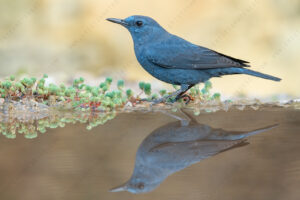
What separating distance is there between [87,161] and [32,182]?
0.53m

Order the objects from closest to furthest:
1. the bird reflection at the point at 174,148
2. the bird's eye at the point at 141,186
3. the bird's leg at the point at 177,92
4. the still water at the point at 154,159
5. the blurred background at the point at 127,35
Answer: the still water at the point at 154,159 < the bird's eye at the point at 141,186 < the bird reflection at the point at 174,148 < the bird's leg at the point at 177,92 < the blurred background at the point at 127,35

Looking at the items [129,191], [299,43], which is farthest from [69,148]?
[299,43]

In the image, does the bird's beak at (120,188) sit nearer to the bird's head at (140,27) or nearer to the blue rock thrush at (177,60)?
the blue rock thrush at (177,60)

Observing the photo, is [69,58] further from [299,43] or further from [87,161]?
[87,161]

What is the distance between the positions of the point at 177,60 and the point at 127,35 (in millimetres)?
4233

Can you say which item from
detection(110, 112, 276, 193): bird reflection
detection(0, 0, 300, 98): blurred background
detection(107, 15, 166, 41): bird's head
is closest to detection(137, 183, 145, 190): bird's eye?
detection(110, 112, 276, 193): bird reflection

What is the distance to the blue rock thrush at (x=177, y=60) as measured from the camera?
572 centimetres

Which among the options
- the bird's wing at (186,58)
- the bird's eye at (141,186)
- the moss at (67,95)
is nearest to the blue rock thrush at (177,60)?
the bird's wing at (186,58)

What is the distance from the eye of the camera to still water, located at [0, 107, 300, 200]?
102 inches

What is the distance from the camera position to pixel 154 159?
3.32 meters

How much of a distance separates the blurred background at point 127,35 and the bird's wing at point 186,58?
3175mm

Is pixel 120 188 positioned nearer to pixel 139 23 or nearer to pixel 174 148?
pixel 174 148

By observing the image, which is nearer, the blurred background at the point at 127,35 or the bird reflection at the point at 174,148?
the bird reflection at the point at 174,148

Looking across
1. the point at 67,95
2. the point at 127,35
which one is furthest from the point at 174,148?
the point at 127,35
